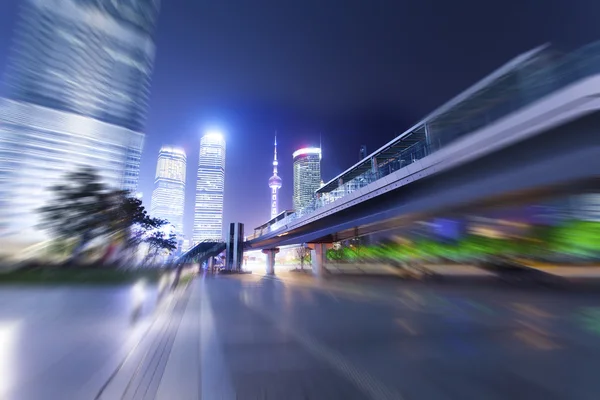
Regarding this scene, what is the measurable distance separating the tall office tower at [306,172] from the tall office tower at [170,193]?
75.7 m

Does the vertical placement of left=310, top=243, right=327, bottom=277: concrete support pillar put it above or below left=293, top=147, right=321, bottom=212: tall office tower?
below

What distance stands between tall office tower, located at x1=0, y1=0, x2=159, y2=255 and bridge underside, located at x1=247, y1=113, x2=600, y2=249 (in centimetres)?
1176

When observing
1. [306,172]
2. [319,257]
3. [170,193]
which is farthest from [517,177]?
[306,172]

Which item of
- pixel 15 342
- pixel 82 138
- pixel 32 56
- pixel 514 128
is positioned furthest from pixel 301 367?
pixel 32 56

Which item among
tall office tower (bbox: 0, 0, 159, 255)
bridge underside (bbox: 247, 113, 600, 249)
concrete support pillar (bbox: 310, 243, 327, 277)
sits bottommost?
concrete support pillar (bbox: 310, 243, 327, 277)

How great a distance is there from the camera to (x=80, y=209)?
19.2 meters

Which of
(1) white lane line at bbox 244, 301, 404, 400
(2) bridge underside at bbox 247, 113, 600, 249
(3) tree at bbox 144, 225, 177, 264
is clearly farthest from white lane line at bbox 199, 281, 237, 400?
(3) tree at bbox 144, 225, 177, 264

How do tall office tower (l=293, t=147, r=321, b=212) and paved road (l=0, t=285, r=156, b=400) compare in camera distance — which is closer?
paved road (l=0, t=285, r=156, b=400)

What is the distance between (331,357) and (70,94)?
1388cm

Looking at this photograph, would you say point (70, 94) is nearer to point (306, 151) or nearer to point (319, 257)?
point (319, 257)

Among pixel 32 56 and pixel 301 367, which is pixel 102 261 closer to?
pixel 32 56

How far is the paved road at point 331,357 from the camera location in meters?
2.55

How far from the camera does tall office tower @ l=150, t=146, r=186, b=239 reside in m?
30.0

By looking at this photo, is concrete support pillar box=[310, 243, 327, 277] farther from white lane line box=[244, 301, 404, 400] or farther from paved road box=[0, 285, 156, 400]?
white lane line box=[244, 301, 404, 400]
